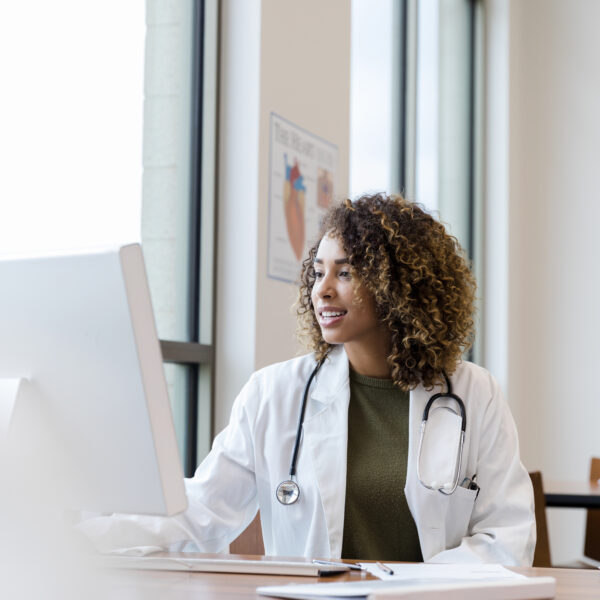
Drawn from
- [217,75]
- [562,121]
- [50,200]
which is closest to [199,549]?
[50,200]

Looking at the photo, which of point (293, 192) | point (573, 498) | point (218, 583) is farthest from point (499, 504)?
point (293, 192)

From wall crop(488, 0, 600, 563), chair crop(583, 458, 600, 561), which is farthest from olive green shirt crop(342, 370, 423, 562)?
wall crop(488, 0, 600, 563)

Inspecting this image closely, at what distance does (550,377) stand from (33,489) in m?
4.57

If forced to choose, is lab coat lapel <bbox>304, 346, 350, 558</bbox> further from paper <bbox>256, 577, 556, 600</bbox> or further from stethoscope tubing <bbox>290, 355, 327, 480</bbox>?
paper <bbox>256, 577, 556, 600</bbox>

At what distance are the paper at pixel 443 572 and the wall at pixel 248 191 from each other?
1.73 meters

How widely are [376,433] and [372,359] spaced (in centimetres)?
17

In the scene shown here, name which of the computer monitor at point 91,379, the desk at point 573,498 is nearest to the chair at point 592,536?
the desk at point 573,498

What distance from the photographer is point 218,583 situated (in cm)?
117

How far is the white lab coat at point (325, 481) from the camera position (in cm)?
166

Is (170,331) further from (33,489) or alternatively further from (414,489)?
(33,489)

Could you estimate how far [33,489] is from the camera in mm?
877

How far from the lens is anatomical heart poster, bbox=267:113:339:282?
123 inches

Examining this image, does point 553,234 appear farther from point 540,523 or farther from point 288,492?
point 288,492

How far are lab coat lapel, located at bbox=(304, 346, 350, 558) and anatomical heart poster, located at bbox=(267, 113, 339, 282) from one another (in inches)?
46.7
